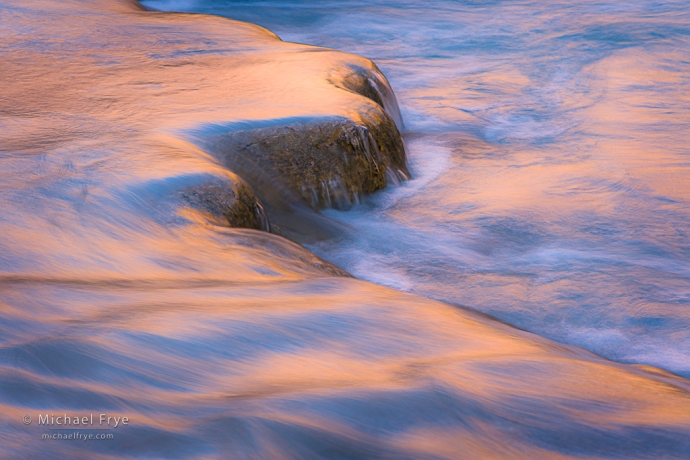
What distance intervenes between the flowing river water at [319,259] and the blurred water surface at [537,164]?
1.0 inches

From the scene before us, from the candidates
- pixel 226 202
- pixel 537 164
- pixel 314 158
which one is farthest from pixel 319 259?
pixel 537 164

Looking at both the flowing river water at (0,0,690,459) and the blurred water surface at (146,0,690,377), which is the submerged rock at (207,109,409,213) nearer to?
the flowing river water at (0,0,690,459)

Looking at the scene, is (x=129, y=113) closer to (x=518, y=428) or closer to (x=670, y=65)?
(x=518, y=428)

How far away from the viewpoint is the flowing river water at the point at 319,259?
1950 mm

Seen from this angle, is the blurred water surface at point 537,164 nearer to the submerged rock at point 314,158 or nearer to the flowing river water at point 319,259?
the flowing river water at point 319,259

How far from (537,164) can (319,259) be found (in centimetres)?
288

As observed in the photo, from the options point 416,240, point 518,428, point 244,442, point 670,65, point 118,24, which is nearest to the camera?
point 244,442

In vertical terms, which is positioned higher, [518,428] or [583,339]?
[518,428]

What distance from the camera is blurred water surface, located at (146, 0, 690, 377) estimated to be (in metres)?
3.84

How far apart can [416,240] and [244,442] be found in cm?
281

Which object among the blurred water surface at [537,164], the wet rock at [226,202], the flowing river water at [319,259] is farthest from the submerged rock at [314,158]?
the wet rock at [226,202]

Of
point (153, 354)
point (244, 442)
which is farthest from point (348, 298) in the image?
point (244, 442)

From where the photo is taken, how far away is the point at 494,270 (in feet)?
13.6

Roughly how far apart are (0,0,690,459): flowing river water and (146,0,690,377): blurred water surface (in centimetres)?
2
